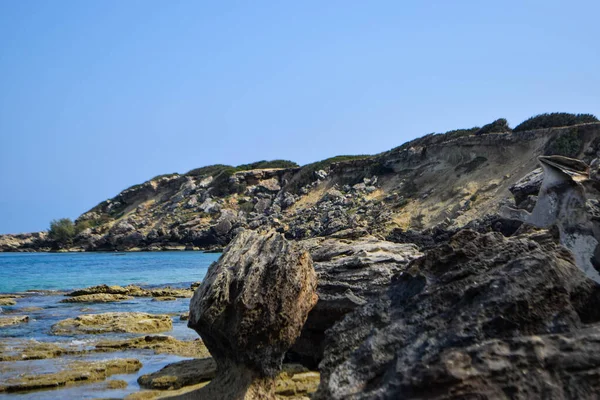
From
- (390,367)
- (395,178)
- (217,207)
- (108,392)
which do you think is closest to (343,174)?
(395,178)

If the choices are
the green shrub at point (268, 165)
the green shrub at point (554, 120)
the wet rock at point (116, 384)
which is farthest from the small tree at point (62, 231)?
the wet rock at point (116, 384)

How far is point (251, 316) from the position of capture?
7.64m

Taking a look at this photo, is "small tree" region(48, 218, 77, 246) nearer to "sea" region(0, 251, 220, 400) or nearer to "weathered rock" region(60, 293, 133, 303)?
"sea" region(0, 251, 220, 400)

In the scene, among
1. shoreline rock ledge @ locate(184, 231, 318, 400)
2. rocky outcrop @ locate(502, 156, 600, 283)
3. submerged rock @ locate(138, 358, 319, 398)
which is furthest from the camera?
submerged rock @ locate(138, 358, 319, 398)

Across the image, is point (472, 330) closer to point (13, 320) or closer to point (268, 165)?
point (13, 320)

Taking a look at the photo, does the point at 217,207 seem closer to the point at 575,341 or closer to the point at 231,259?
the point at 231,259

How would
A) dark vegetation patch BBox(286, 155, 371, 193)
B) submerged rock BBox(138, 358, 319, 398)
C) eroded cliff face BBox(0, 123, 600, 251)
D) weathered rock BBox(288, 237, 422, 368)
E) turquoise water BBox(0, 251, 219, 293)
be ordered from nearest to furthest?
submerged rock BBox(138, 358, 319, 398) → weathered rock BBox(288, 237, 422, 368) → turquoise water BBox(0, 251, 219, 293) → eroded cliff face BBox(0, 123, 600, 251) → dark vegetation patch BBox(286, 155, 371, 193)

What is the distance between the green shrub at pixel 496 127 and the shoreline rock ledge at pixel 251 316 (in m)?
48.0

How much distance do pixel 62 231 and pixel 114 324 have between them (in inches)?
2813

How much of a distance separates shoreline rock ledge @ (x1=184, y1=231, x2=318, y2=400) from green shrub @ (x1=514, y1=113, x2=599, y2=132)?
45.7m

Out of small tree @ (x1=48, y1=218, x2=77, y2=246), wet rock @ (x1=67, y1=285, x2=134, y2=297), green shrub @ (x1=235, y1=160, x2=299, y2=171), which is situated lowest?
wet rock @ (x1=67, y1=285, x2=134, y2=297)

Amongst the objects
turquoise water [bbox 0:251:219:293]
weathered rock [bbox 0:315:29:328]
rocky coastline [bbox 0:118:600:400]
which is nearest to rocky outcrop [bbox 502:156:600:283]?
rocky coastline [bbox 0:118:600:400]

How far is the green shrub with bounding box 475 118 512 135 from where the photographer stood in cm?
5365

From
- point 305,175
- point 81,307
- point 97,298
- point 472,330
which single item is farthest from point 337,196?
point 472,330
